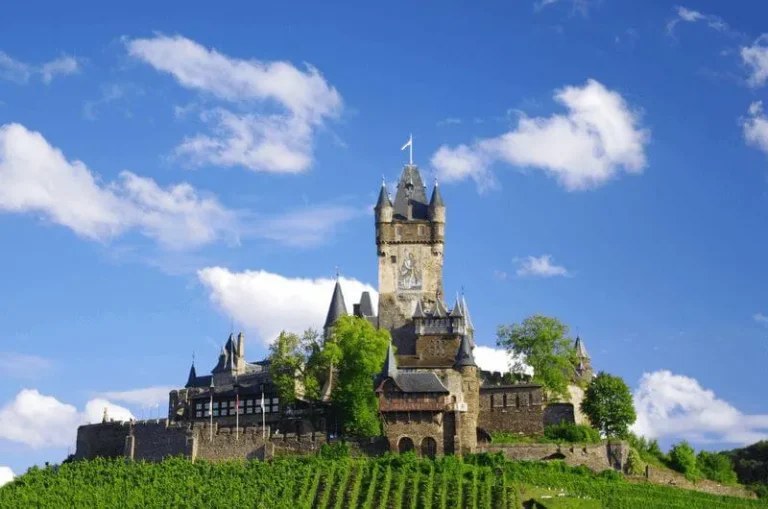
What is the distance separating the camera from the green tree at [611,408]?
275 feet

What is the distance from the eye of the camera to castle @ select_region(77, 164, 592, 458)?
74.6m

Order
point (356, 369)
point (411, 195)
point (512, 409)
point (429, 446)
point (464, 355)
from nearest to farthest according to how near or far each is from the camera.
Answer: point (429, 446) → point (464, 355) → point (356, 369) → point (512, 409) → point (411, 195)

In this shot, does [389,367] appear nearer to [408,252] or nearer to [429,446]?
[429,446]

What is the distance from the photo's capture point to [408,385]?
7494 cm

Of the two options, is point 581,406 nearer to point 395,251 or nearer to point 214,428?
point 395,251

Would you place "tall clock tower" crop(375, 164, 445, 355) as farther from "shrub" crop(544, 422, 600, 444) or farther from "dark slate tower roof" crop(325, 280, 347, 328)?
"shrub" crop(544, 422, 600, 444)

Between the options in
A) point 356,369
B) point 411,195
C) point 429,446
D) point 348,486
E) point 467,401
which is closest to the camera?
point 348,486

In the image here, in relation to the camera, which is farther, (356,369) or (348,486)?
(356,369)

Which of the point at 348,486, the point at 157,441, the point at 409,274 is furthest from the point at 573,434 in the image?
the point at 157,441

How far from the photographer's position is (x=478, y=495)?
224 feet

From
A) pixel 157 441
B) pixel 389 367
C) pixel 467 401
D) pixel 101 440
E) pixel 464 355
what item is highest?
pixel 464 355

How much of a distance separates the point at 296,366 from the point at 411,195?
1626cm

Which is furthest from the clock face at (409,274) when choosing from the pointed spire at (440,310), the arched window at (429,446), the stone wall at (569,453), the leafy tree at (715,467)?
the leafy tree at (715,467)

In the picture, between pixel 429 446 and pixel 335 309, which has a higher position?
pixel 335 309
